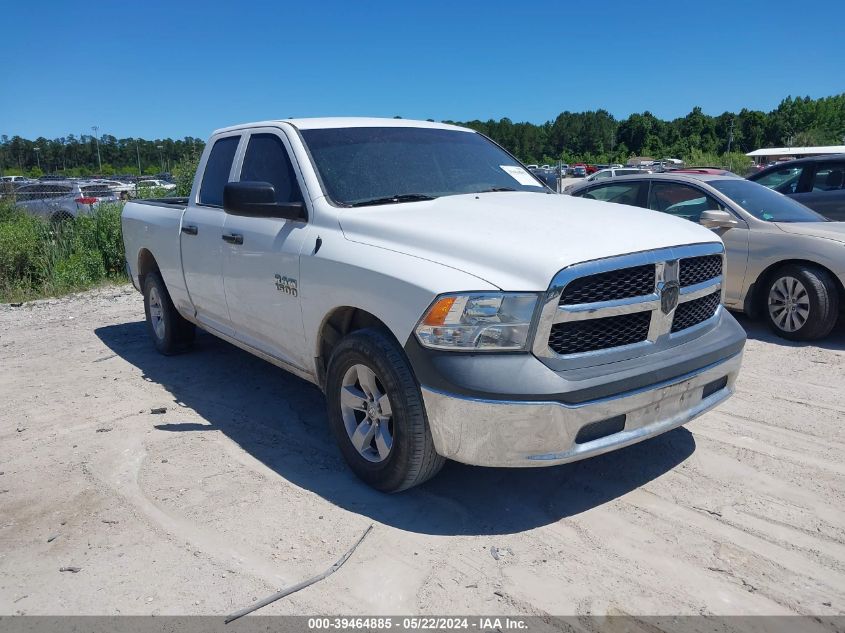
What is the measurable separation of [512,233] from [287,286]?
4.73 feet

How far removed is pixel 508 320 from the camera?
2936 millimetres

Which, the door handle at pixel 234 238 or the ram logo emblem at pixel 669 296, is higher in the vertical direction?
the door handle at pixel 234 238

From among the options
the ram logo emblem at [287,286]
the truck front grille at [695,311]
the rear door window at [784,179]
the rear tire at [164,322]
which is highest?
the rear door window at [784,179]

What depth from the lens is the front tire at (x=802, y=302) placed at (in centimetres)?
612

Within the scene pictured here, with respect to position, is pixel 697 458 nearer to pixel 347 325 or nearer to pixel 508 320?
pixel 508 320

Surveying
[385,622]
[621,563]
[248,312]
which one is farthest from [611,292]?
[248,312]

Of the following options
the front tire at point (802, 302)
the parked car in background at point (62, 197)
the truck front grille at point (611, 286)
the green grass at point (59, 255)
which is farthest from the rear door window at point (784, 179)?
the parked car in background at point (62, 197)

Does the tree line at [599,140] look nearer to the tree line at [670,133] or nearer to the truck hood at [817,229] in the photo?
the tree line at [670,133]

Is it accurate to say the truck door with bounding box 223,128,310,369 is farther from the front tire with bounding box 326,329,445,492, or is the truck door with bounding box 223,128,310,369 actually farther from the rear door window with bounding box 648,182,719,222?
the rear door window with bounding box 648,182,719,222

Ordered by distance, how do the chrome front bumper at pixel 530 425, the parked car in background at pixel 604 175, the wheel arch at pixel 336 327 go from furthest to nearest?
1. the parked car in background at pixel 604 175
2. the wheel arch at pixel 336 327
3. the chrome front bumper at pixel 530 425

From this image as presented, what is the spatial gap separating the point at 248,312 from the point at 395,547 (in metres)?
2.07

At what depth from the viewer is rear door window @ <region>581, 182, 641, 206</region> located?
7.46 meters

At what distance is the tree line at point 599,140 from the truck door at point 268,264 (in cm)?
8821

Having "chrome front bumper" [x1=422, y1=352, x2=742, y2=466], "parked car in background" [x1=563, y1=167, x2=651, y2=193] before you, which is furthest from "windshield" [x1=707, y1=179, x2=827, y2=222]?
"chrome front bumper" [x1=422, y1=352, x2=742, y2=466]
